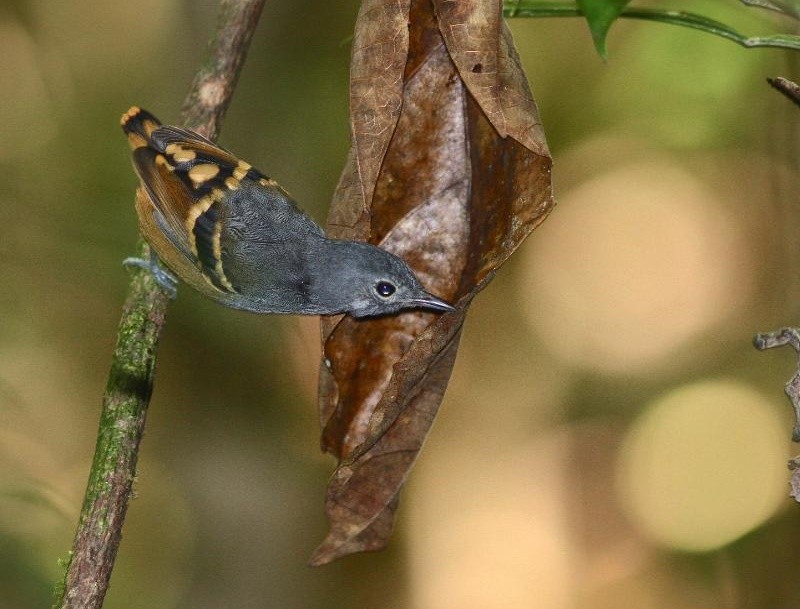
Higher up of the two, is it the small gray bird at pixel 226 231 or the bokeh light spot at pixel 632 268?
the small gray bird at pixel 226 231

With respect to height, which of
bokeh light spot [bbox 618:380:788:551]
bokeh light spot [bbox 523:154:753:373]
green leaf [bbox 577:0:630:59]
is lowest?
bokeh light spot [bbox 618:380:788:551]

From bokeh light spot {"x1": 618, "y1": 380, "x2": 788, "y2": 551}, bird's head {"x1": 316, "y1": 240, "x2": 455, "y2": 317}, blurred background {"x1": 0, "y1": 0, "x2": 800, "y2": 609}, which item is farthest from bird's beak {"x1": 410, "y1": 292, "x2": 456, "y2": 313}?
bokeh light spot {"x1": 618, "y1": 380, "x2": 788, "y2": 551}

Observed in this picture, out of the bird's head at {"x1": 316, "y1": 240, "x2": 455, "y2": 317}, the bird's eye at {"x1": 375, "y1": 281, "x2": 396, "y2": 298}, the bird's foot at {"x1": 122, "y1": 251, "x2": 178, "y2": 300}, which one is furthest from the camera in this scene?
the bird's foot at {"x1": 122, "y1": 251, "x2": 178, "y2": 300}

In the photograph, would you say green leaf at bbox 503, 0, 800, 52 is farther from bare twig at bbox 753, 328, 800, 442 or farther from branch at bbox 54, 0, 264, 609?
branch at bbox 54, 0, 264, 609

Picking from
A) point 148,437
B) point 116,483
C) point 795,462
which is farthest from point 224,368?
point 795,462

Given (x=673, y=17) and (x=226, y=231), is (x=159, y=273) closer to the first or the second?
(x=226, y=231)

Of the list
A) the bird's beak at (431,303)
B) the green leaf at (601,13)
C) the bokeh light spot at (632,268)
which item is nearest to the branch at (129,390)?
the bird's beak at (431,303)

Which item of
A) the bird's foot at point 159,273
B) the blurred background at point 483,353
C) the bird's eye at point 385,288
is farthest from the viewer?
the blurred background at point 483,353

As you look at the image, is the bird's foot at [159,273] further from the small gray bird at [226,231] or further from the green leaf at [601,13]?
the green leaf at [601,13]
